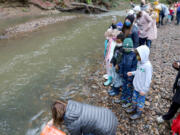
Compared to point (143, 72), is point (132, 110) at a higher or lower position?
lower

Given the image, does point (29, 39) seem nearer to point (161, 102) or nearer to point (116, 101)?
point (116, 101)

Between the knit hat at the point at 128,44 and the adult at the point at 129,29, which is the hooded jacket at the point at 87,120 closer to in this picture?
the knit hat at the point at 128,44

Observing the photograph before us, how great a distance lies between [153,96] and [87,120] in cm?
248

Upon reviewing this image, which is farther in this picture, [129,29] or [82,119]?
[129,29]

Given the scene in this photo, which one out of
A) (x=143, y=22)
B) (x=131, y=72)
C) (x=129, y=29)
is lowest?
(x=131, y=72)

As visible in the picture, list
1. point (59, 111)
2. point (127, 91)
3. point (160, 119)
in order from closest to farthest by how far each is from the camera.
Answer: point (59, 111) < point (160, 119) < point (127, 91)

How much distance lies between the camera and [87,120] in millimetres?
2365

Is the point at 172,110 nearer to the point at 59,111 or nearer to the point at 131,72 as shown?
the point at 131,72

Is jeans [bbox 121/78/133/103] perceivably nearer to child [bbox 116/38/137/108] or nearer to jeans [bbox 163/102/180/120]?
child [bbox 116/38/137/108]

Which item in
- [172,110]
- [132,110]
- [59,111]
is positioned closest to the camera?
[59,111]

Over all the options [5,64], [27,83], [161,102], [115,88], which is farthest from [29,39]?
[161,102]

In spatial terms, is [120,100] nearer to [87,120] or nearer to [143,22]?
[87,120]

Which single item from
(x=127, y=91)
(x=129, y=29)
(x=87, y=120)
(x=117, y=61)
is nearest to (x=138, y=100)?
(x=127, y=91)

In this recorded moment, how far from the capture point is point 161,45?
8055mm
